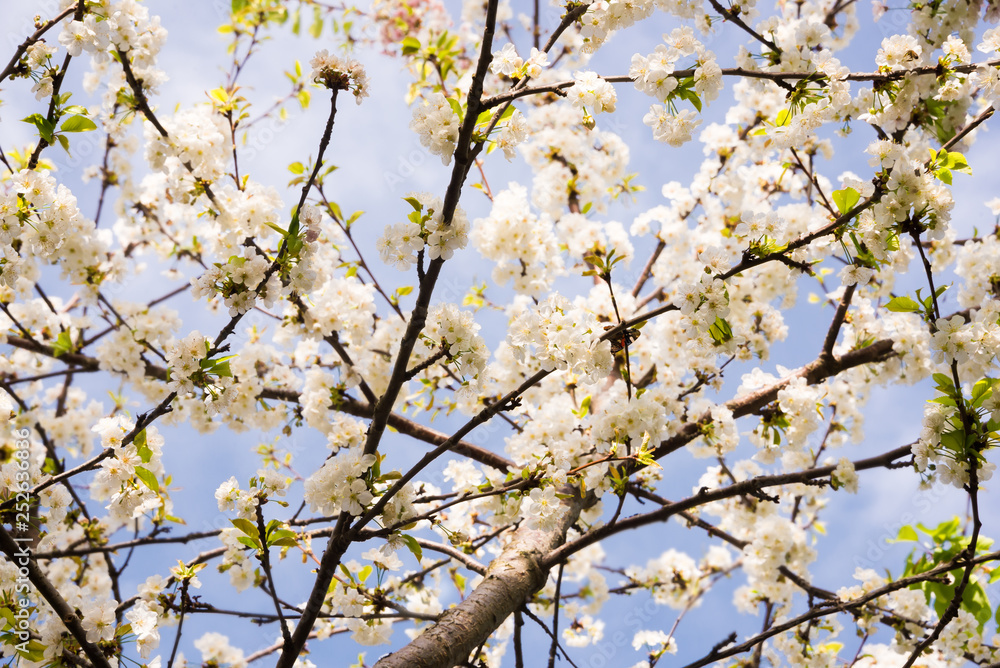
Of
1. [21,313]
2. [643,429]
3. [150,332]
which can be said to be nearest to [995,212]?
[643,429]

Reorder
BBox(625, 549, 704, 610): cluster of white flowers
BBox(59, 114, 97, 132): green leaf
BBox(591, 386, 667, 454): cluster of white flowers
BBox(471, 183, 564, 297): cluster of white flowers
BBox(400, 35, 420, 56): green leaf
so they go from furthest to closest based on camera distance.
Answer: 1. BBox(625, 549, 704, 610): cluster of white flowers
2. BBox(471, 183, 564, 297): cluster of white flowers
3. BBox(400, 35, 420, 56): green leaf
4. BBox(591, 386, 667, 454): cluster of white flowers
5. BBox(59, 114, 97, 132): green leaf

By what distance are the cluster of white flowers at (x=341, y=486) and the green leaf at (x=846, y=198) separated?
1.78 m

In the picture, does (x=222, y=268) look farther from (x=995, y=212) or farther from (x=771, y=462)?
(x=995, y=212)

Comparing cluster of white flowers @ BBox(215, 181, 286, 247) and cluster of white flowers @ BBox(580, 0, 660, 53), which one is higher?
cluster of white flowers @ BBox(215, 181, 286, 247)

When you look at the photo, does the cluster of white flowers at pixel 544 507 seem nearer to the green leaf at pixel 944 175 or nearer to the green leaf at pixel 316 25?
the green leaf at pixel 944 175

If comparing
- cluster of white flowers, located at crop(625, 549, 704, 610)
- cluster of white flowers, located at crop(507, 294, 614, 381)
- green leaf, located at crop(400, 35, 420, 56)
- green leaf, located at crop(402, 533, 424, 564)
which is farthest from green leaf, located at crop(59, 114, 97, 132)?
cluster of white flowers, located at crop(625, 549, 704, 610)

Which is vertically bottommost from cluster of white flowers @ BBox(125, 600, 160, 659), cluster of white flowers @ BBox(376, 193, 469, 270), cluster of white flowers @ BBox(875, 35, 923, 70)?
cluster of white flowers @ BBox(125, 600, 160, 659)

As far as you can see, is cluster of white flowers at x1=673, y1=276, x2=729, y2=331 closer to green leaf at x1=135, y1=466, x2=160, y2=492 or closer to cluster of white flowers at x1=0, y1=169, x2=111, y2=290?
green leaf at x1=135, y1=466, x2=160, y2=492

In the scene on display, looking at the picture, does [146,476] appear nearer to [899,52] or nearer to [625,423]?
[625,423]

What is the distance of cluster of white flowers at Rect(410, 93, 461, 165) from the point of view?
191 cm

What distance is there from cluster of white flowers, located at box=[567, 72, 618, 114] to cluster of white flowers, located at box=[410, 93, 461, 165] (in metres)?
0.40

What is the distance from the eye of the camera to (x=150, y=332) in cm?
368

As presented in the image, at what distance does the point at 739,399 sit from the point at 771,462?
64 cm

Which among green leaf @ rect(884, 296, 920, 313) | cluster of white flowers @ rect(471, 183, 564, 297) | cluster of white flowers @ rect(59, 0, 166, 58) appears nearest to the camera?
green leaf @ rect(884, 296, 920, 313)
